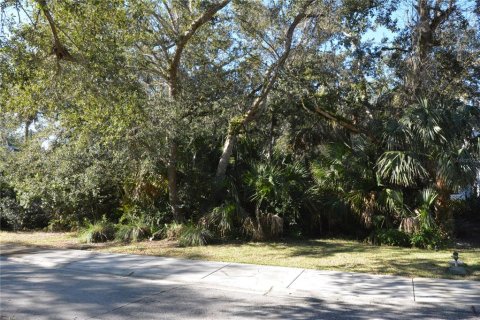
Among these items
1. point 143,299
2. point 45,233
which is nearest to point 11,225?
point 45,233

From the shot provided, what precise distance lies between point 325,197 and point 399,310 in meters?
7.70

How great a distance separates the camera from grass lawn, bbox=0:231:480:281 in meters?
9.75

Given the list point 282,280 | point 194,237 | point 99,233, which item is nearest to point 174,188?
point 194,237

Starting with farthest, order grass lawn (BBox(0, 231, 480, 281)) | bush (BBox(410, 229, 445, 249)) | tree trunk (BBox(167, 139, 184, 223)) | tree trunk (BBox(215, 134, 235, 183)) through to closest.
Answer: tree trunk (BBox(215, 134, 235, 183)) → tree trunk (BBox(167, 139, 184, 223)) → bush (BBox(410, 229, 445, 249)) → grass lawn (BBox(0, 231, 480, 281))

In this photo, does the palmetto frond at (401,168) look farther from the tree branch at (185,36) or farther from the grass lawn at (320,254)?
the tree branch at (185,36)

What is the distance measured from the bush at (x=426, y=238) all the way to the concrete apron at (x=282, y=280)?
405cm

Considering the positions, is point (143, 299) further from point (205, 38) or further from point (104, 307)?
point (205, 38)

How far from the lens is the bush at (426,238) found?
12492mm

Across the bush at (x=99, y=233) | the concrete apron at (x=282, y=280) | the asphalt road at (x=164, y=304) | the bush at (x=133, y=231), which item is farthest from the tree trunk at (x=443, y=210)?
the bush at (x=99, y=233)

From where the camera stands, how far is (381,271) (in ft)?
31.1

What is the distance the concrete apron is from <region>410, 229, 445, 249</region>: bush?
4.05 metres

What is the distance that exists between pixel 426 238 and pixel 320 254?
3.13 meters

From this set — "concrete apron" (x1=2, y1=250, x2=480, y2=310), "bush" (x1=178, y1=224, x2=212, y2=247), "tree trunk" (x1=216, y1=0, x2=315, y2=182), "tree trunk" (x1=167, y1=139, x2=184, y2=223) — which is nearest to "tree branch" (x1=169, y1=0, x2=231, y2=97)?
"tree trunk" (x1=167, y1=139, x2=184, y2=223)

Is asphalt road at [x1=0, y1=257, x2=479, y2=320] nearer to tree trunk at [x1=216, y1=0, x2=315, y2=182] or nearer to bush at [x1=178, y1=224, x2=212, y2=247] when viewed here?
bush at [x1=178, y1=224, x2=212, y2=247]
